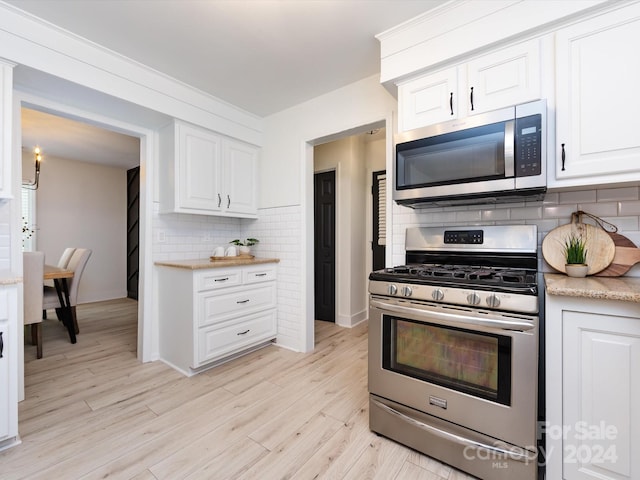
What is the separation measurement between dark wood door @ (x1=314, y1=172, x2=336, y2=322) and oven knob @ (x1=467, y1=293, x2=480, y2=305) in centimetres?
270

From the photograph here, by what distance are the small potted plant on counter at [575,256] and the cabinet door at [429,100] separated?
948 mm

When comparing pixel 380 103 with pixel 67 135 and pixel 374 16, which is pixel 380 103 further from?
pixel 67 135

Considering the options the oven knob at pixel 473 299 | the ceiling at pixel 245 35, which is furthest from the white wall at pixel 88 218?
the oven knob at pixel 473 299

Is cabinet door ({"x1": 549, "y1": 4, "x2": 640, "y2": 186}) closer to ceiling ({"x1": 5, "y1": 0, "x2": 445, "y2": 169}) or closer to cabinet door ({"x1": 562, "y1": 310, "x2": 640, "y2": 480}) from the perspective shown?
cabinet door ({"x1": 562, "y1": 310, "x2": 640, "y2": 480})

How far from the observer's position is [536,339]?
1255 millimetres

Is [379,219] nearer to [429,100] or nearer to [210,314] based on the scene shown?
[429,100]

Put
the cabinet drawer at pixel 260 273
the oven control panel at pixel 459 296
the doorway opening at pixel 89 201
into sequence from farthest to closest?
the doorway opening at pixel 89 201 → the cabinet drawer at pixel 260 273 → the oven control panel at pixel 459 296

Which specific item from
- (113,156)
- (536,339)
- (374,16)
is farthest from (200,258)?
(113,156)

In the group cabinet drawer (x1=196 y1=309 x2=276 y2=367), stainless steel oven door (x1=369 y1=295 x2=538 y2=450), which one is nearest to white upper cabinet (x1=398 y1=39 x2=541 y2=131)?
stainless steel oven door (x1=369 y1=295 x2=538 y2=450)

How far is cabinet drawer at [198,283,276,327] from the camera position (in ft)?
8.18

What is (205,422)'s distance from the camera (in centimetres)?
184

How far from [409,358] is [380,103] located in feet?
6.47

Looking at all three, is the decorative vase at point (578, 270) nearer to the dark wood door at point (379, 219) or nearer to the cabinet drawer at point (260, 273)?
the cabinet drawer at point (260, 273)

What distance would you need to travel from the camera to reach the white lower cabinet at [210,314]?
2445 mm
